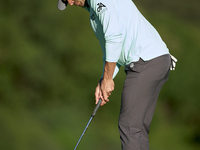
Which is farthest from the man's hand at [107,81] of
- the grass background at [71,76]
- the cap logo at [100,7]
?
the grass background at [71,76]

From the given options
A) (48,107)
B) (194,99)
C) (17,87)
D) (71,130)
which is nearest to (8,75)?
(17,87)

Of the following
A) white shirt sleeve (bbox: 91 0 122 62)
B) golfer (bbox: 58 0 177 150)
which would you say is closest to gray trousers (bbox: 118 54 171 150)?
golfer (bbox: 58 0 177 150)

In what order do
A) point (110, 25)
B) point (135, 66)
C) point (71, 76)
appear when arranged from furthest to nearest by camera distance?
point (71, 76) → point (135, 66) → point (110, 25)

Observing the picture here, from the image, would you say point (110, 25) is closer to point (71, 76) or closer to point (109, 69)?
point (109, 69)

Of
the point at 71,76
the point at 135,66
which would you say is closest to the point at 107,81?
the point at 135,66

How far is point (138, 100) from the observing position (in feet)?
7.98

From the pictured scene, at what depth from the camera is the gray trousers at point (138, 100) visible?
7.92 ft

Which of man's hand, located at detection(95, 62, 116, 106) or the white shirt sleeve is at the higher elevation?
the white shirt sleeve

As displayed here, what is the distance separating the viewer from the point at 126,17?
7.96ft

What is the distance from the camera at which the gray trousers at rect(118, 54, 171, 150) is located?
2.41 metres

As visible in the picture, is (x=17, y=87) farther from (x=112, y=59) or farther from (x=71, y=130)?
(x=112, y=59)

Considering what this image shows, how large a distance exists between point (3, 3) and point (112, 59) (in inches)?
119

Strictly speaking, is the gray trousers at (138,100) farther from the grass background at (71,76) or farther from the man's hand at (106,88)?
the grass background at (71,76)

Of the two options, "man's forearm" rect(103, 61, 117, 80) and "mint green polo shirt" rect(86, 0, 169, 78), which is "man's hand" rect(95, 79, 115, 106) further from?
"mint green polo shirt" rect(86, 0, 169, 78)
